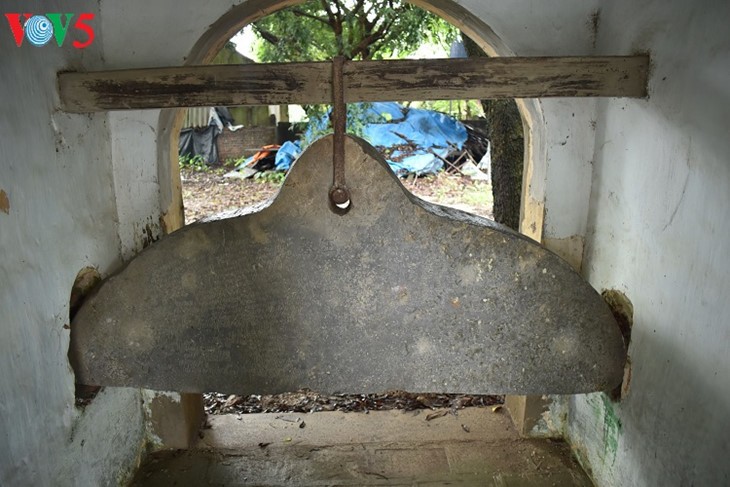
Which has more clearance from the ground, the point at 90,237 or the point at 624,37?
the point at 624,37

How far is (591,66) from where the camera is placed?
6.44ft

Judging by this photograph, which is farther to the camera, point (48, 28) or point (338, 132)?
point (48, 28)

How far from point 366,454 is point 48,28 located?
2283 mm

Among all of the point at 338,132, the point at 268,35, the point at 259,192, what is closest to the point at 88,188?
the point at 338,132

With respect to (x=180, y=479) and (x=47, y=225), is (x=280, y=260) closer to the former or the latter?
(x=47, y=225)

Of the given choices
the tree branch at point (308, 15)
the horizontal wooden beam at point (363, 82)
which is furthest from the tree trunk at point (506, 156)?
the tree branch at point (308, 15)

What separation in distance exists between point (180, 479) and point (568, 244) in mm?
2089

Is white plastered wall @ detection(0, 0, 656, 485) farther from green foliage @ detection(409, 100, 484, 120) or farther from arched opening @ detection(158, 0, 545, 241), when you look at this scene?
green foliage @ detection(409, 100, 484, 120)

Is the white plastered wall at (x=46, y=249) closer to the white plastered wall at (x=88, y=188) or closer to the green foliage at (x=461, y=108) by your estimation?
the white plastered wall at (x=88, y=188)

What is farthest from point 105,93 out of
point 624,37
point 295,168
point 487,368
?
point 624,37

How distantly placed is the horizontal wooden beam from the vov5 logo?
145 millimetres

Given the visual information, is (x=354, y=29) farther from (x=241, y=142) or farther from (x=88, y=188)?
(x=241, y=142)

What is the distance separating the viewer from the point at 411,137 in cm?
1044

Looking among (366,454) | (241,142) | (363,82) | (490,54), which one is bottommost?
(366,454)
